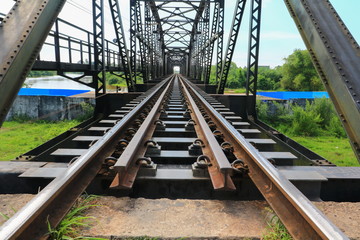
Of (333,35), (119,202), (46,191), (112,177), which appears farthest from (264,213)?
(333,35)

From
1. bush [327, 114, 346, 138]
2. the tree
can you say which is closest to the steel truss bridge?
bush [327, 114, 346, 138]

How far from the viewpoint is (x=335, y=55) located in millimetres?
2809

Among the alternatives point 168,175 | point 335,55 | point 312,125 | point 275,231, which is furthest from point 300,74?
point 275,231

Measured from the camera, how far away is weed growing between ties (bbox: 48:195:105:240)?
1334 mm

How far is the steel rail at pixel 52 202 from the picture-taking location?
120cm

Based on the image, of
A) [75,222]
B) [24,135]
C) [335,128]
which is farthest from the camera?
[335,128]

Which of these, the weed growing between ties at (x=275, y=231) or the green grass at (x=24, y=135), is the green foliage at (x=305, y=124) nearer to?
the green grass at (x=24, y=135)

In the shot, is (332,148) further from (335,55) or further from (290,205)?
(290,205)

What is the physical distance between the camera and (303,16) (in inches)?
132

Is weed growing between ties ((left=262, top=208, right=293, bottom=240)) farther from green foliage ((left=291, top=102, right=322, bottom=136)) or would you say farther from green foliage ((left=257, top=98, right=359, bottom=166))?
green foliage ((left=291, top=102, right=322, bottom=136))

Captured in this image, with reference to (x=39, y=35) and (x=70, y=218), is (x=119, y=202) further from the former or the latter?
(x=39, y=35)

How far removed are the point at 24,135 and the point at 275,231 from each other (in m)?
16.8

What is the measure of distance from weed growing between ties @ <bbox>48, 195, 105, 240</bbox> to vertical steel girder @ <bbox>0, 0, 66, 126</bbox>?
1565 millimetres

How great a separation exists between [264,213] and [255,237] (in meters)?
0.27
